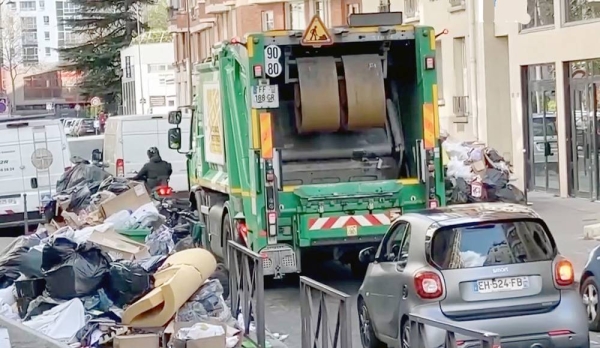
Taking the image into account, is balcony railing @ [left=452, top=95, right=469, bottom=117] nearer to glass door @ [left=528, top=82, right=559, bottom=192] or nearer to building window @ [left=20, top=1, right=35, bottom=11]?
glass door @ [left=528, top=82, right=559, bottom=192]

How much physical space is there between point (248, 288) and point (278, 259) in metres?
2.84

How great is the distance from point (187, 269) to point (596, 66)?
1335 centimetres

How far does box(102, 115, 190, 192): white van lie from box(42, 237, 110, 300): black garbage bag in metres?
11.1

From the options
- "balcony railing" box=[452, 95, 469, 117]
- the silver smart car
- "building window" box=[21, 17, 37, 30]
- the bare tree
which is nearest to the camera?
the silver smart car

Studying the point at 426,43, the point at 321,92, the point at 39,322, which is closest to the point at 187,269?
the point at 39,322

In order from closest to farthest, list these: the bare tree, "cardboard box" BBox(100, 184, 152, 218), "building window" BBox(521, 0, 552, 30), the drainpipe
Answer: "cardboard box" BBox(100, 184, 152, 218) → "building window" BBox(521, 0, 552, 30) → the drainpipe → the bare tree

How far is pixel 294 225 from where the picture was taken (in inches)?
507

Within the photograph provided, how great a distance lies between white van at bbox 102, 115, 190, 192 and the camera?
2209cm

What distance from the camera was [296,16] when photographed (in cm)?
4606

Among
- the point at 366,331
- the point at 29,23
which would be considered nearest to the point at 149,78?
the point at 366,331

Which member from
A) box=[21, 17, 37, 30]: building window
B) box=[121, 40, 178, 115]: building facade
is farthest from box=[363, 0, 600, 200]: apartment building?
box=[21, 17, 37, 30]: building window

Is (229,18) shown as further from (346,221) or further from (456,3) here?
(346,221)

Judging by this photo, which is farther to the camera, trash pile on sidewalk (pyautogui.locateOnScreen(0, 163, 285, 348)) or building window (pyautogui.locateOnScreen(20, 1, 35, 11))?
building window (pyautogui.locateOnScreen(20, 1, 35, 11))

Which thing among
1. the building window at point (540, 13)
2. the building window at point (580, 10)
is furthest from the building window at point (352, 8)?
the building window at point (580, 10)
